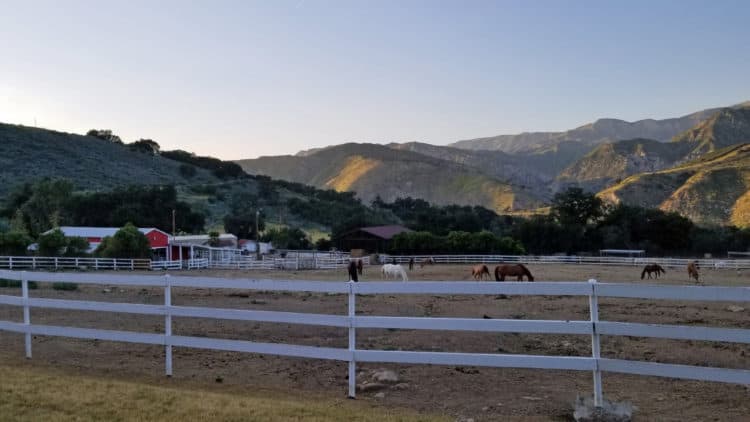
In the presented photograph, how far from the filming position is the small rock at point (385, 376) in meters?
8.02

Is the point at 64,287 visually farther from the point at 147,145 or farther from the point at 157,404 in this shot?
the point at 147,145

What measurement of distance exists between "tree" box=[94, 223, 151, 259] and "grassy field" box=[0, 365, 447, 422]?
39.0m

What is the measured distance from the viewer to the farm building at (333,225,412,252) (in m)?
68.1

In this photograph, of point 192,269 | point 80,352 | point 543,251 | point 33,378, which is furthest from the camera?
point 543,251

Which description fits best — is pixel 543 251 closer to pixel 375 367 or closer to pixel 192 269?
pixel 192 269

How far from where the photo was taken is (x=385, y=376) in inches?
318

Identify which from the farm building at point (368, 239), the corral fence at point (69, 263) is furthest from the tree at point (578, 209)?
the corral fence at point (69, 263)

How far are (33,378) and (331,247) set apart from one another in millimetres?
65147

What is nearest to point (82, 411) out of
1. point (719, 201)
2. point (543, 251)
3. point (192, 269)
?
point (192, 269)

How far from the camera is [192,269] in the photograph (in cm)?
4394

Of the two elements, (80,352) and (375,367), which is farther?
(80,352)

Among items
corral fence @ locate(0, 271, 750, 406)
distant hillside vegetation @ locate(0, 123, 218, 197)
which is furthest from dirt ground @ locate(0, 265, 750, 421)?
distant hillside vegetation @ locate(0, 123, 218, 197)

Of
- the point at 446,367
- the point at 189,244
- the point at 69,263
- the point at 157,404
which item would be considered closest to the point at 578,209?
the point at 189,244

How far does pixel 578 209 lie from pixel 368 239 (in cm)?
2825
